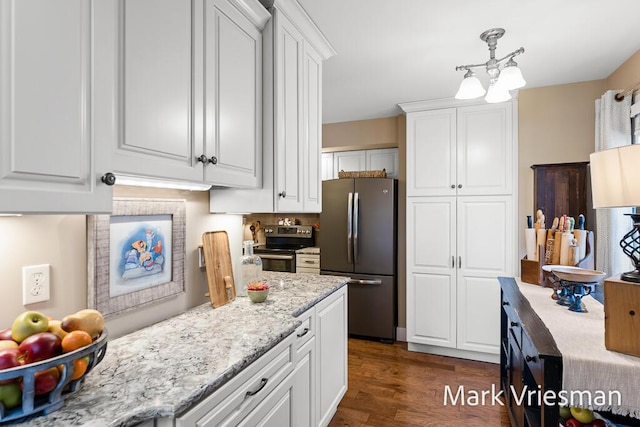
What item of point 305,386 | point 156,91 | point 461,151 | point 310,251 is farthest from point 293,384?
point 461,151

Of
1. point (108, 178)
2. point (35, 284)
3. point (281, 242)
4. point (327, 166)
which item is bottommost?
point (281, 242)

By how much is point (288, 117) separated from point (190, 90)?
0.70 meters

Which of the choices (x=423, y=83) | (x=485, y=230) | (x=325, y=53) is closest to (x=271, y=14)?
(x=325, y=53)

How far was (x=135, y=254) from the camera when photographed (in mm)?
1359

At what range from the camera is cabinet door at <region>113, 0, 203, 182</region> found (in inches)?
39.8

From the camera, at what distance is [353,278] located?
142 inches

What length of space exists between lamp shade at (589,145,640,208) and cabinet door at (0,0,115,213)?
1697 millimetres

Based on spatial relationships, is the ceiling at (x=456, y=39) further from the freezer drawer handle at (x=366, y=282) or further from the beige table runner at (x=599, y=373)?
the freezer drawer handle at (x=366, y=282)

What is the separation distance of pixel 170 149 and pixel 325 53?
1476 millimetres

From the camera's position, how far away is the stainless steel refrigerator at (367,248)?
3508 mm

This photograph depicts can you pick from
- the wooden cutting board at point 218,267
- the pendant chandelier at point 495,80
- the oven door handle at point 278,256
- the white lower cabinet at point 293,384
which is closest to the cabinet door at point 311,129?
the wooden cutting board at point 218,267

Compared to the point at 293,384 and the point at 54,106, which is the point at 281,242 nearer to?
the point at 293,384

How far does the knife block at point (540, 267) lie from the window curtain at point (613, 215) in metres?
0.45

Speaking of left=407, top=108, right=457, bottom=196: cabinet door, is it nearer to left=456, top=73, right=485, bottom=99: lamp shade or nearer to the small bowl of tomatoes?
left=456, top=73, right=485, bottom=99: lamp shade
